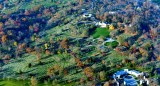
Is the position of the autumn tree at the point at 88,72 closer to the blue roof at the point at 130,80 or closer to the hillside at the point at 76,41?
the hillside at the point at 76,41

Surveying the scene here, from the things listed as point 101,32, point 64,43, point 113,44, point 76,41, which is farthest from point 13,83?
point 101,32

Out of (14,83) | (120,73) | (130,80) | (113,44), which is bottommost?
(14,83)

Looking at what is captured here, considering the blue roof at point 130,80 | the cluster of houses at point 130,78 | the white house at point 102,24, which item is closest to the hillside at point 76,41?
the white house at point 102,24

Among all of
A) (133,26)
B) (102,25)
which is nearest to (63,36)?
(102,25)

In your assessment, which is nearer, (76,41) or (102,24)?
(76,41)

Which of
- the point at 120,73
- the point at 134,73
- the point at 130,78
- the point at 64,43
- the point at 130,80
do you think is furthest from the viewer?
the point at 64,43

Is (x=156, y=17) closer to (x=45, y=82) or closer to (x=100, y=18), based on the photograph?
(x=100, y=18)

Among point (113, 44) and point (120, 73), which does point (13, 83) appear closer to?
point (120, 73)
